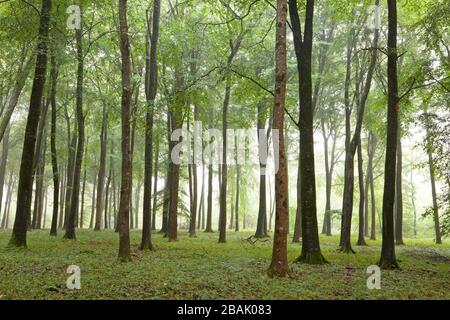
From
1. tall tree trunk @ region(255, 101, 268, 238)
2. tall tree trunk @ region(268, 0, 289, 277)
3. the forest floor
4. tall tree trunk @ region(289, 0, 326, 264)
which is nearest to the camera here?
the forest floor

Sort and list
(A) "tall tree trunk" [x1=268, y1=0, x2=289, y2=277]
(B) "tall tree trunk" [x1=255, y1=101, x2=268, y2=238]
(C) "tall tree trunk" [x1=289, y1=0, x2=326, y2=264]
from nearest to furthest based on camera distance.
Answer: (A) "tall tree trunk" [x1=268, y1=0, x2=289, y2=277] → (C) "tall tree trunk" [x1=289, y1=0, x2=326, y2=264] → (B) "tall tree trunk" [x1=255, y1=101, x2=268, y2=238]

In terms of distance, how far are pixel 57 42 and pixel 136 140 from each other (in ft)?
67.2

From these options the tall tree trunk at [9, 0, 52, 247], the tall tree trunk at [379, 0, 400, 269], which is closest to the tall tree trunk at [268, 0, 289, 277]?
the tall tree trunk at [379, 0, 400, 269]

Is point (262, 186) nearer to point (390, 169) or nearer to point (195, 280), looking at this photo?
point (390, 169)

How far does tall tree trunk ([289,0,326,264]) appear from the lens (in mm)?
11680

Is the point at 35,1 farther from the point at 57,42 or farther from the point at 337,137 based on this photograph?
the point at 337,137

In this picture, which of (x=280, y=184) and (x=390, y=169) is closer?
(x=280, y=184)

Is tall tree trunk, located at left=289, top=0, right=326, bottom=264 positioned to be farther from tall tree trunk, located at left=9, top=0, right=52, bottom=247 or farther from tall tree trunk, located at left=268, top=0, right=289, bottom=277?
tall tree trunk, located at left=9, top=0, right=52, bottom=247

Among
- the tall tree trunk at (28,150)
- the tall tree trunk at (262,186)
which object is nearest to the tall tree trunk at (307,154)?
the tall tree trunk at (262,186)

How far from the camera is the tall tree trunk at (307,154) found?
1168 centimetres

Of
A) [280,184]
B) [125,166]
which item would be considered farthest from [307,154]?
[125,166]

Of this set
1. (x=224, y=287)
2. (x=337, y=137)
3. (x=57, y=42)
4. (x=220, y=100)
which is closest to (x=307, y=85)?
(x=224, y=287)

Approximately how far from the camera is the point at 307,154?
12086 millimetres
